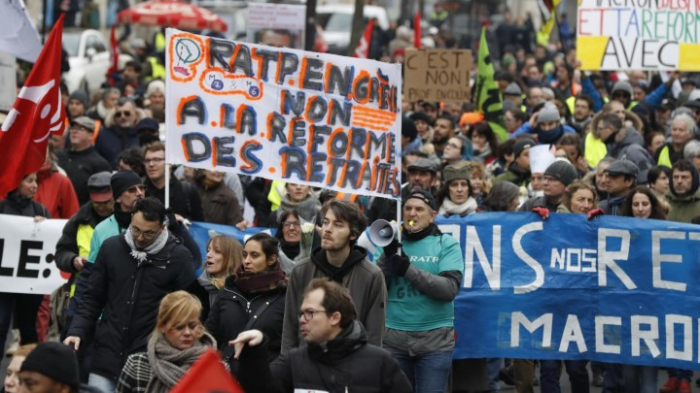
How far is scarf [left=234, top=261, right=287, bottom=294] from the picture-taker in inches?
301

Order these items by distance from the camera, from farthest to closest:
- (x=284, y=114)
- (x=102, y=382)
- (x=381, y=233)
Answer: (x=284, y=114) < (x=381, y=233) < (x=102, y=382)

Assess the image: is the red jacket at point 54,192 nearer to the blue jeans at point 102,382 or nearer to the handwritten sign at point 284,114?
the handwritten sign at point 284,114

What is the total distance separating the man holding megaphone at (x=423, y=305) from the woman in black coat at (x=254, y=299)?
2.68ft

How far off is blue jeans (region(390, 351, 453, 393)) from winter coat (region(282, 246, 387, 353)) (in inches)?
39.8

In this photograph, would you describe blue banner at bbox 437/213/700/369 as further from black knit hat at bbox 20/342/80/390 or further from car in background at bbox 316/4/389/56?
car in background at bbox 316/4/389/56

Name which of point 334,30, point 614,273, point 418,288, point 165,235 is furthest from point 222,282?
point 334,30

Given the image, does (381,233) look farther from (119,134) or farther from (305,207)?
(119,134)

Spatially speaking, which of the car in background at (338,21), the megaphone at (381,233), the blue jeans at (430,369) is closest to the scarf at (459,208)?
the blue jeans at (430,369)

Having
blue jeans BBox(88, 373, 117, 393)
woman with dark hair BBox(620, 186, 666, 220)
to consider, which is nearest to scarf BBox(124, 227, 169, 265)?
blue jeans BBox(88, 373, 117, 393)

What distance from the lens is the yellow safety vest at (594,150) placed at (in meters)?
13.8

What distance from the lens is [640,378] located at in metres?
9.80

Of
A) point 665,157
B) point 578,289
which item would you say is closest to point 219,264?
point 578,289

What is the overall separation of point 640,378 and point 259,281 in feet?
10.5

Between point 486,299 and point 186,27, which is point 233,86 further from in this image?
point 186,27
